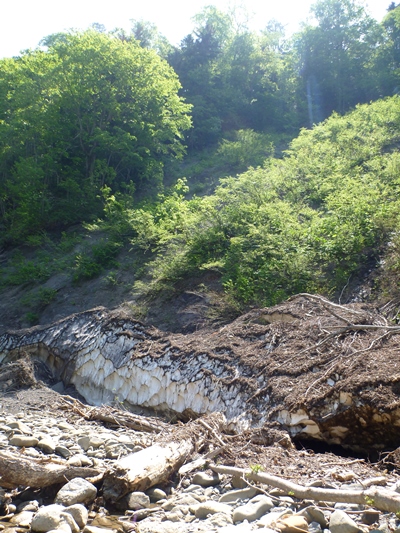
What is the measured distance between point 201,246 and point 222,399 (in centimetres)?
668

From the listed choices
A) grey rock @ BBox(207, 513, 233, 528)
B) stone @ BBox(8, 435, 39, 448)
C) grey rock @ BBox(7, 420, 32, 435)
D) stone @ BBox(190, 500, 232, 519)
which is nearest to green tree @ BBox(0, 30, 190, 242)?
grey rock @ BBox(7, 420, 32, 435)

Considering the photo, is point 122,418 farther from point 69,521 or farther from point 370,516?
point 370,516

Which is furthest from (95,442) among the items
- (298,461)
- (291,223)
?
(291,223)

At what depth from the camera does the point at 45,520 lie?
11.5 ft

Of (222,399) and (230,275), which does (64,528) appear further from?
(230,275)

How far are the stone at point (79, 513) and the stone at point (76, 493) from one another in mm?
157

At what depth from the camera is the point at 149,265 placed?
1387cm

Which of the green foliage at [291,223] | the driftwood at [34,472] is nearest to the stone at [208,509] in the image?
the driftwood at [34,472]

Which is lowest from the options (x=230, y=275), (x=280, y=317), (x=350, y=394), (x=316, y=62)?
(x=350, y=394)

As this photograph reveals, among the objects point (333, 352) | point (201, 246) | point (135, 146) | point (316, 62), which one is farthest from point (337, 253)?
point (316, 62)

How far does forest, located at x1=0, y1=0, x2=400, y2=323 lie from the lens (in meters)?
10.5

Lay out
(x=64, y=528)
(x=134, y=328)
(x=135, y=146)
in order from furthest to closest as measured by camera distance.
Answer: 1. (x=135, y=146)
2. (x=134, y=328)
3. (x=64, y=528)

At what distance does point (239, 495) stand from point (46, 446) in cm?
219

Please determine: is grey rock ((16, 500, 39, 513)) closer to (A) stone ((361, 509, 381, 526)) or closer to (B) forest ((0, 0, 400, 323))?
(A) stone ((361, 509, 381, 526))
